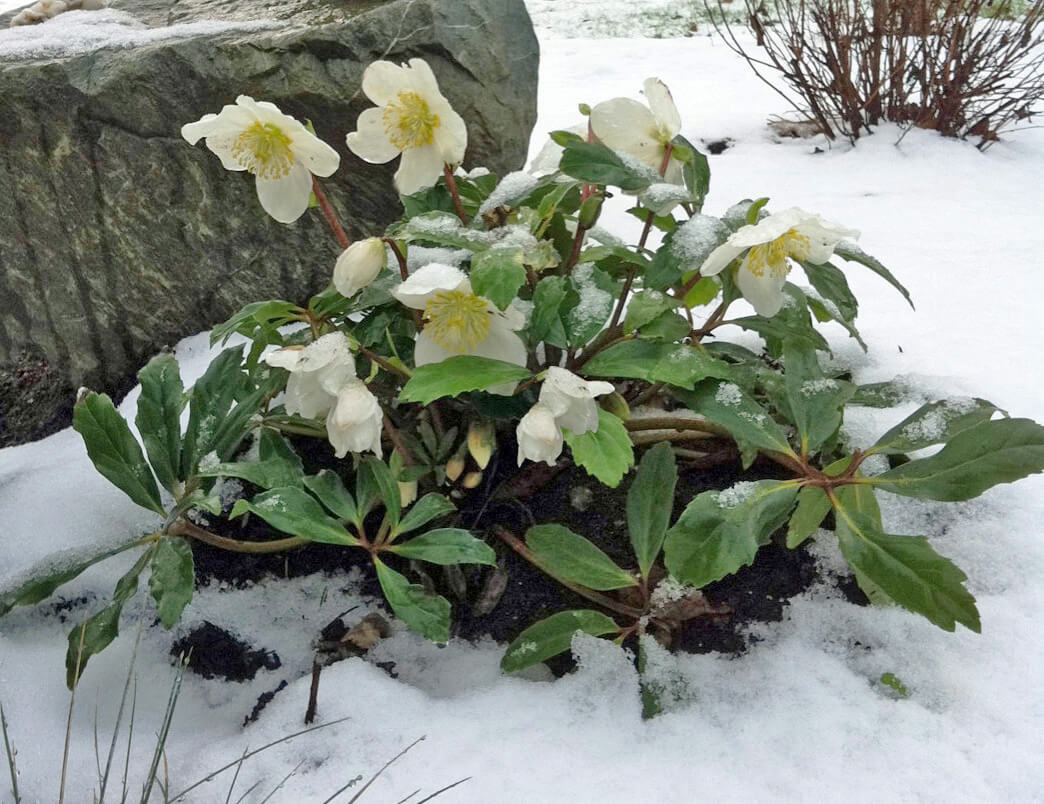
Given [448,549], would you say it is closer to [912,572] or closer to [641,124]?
[912,572]

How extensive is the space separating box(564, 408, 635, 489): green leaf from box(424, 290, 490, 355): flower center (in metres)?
0.18

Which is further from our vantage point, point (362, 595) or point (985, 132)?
point (985, 132)

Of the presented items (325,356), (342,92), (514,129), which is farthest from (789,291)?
A: (342,92)

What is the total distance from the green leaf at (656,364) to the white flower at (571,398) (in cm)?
9

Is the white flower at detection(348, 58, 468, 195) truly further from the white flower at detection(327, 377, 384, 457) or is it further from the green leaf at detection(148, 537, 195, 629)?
the green leaf at detection(148, 537, 195, 629)

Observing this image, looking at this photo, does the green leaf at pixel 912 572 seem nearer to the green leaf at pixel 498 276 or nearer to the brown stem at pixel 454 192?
the green leaf at pixel 498 276

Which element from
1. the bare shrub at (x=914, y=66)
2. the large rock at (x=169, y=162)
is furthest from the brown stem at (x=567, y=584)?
the bare shrub at (x=914, y=66)

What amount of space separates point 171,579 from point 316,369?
0.33 meters

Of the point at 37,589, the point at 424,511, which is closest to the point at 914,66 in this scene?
the point at 424,511

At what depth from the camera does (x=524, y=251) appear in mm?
1133

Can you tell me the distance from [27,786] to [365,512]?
0.52 meters

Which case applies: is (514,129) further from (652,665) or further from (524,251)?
(652,665)

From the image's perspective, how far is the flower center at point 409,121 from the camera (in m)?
1.16

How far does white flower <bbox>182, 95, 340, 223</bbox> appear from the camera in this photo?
1117 mm
